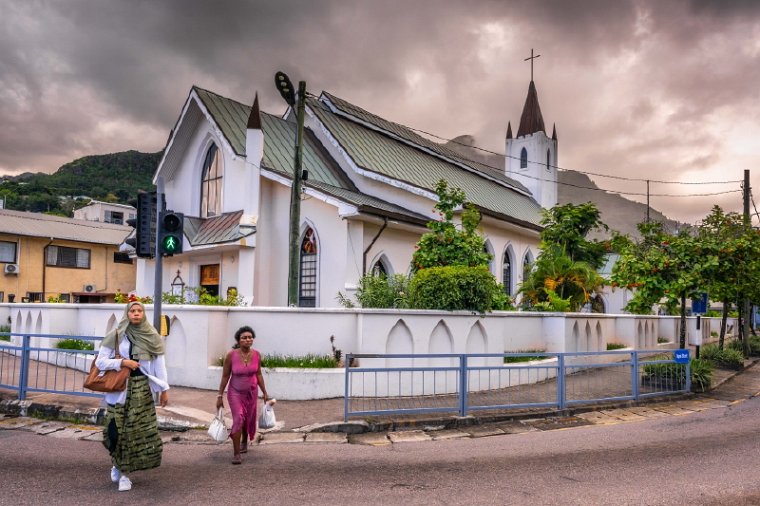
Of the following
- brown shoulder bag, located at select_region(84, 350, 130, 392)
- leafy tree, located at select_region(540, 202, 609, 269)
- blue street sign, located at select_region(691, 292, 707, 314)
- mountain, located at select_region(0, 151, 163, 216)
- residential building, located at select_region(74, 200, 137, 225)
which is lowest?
brown shoulder bag, located at select_region(84, 350, 130, 392)

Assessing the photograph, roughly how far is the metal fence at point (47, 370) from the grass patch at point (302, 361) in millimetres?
3034

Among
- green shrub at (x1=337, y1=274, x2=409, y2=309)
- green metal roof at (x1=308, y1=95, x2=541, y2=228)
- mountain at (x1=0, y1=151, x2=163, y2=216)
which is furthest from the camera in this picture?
mountain at (x1=0, y1=151, x2=163, y2=216)

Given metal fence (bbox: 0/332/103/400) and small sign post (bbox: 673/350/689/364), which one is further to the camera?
small sign post (bbox: 673/350/689/364)

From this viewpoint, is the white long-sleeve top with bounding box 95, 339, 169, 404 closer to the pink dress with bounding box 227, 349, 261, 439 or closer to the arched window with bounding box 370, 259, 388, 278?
the pink dress with bounding box 227, 349, 261, 439

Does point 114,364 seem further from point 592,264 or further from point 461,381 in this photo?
Answer: point 592,264

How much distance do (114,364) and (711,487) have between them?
249 inches

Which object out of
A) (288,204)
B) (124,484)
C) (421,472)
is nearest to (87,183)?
A: (288,204)

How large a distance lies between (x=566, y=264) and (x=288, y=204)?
957 centimetres

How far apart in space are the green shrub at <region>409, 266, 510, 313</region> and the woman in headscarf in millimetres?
7201

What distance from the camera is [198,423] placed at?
8.74 m

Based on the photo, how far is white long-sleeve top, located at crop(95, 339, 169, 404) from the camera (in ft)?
19.2

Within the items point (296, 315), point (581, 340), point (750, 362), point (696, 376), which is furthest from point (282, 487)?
point (750, 362)

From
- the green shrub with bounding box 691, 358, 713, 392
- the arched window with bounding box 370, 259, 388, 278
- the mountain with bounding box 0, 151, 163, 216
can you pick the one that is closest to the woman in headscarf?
the green shrub with bounding box 691, 358, 713, 392

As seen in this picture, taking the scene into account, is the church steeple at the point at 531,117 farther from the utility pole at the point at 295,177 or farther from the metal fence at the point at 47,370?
the metal fence at the point at 47,370
